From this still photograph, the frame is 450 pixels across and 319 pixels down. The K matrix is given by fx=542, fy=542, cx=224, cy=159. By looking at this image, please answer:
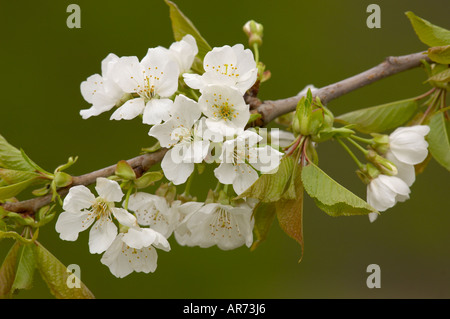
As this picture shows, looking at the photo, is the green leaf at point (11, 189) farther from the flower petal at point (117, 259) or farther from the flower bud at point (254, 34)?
the flower bud at point (254, 34)

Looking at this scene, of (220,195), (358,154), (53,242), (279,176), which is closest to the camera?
(279,176)

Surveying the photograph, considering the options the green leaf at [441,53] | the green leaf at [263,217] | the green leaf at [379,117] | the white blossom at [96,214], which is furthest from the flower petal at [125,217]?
the green leaf at [441,53]

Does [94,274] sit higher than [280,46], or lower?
lower

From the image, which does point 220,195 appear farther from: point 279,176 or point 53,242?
point 53,242

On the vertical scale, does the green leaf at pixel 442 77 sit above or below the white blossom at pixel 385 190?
above

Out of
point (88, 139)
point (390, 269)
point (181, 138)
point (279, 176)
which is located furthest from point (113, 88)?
point (390, 269)

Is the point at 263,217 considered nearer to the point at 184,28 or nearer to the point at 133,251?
the point at 133,251

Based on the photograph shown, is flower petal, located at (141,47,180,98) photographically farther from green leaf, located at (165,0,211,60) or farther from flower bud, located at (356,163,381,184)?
flower bud, located at (356,163,381,184)
